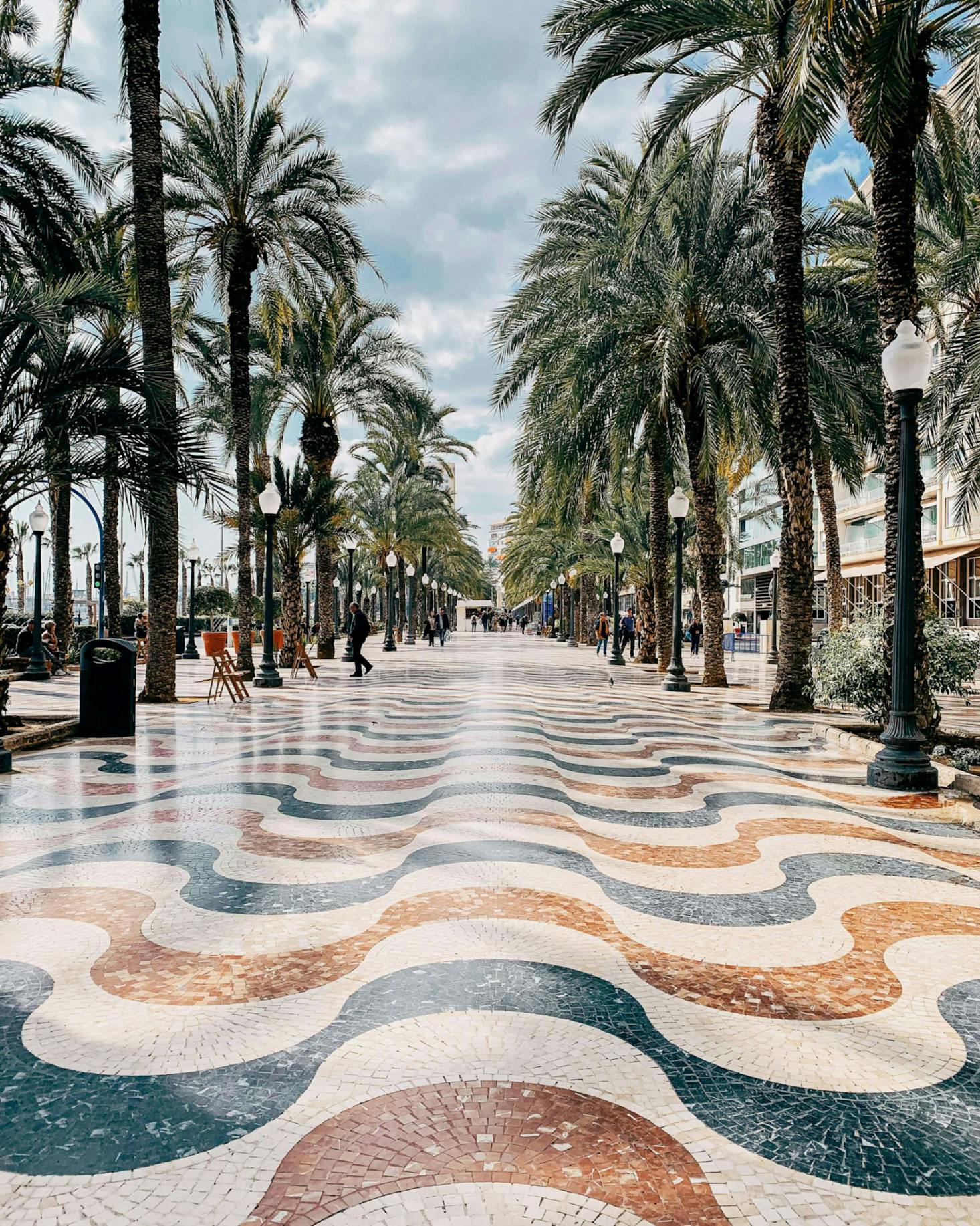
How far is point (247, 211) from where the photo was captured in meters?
17.5

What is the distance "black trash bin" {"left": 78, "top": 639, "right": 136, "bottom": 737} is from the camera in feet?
30.9

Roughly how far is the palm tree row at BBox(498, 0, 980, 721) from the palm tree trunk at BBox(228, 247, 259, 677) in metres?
5.62

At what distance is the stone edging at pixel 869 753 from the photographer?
667 cm

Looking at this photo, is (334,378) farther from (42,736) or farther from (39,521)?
(42,736)

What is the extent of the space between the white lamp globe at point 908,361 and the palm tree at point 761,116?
172 inches

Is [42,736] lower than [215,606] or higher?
lower

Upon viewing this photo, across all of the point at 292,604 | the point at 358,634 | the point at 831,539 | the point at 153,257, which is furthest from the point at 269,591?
the point at 831,539

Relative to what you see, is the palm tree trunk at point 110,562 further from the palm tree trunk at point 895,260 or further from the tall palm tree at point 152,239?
the palm tree trunk at point 895,260

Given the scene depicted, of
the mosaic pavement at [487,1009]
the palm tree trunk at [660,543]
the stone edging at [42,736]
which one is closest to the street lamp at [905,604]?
the mosaic pavement at [487,1009]

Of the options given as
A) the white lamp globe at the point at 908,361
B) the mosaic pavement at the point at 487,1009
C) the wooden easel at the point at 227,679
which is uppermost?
the white lamp globe at the point at 908,361

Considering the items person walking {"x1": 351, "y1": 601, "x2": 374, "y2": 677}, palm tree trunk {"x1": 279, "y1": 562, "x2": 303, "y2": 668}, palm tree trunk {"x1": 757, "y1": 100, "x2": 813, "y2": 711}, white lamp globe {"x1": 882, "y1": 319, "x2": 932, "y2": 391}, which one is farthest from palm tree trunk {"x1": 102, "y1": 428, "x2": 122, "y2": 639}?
white lamp globe {"x1": 882, "y1": 319, "x2": 932, "y2": 391}

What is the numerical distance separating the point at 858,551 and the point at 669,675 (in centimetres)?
3088

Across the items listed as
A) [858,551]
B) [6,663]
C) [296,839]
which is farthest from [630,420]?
[858,551]

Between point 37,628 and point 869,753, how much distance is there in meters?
17.5
